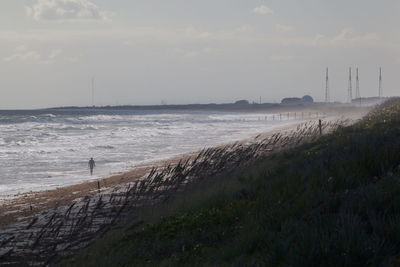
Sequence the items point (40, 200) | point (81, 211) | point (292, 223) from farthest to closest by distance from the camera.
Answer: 1. point (40, 200)
2. point (81, 211)
3. point (292, 223)

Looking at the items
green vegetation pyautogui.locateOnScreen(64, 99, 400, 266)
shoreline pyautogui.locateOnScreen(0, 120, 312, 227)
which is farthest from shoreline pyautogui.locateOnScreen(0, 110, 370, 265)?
green vegetation pyautogui.locateOnScreen(64, 99, 400, 266)

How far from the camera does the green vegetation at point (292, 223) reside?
16.4 ft

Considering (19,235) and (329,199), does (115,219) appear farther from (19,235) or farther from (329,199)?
(329,199)

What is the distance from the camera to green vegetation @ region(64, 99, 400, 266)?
501cm

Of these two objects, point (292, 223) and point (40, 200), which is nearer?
point (292, 223)

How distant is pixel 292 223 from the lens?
587 cm

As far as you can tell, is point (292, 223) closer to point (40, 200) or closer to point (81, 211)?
point (81, 211)

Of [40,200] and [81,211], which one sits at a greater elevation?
[81,211]

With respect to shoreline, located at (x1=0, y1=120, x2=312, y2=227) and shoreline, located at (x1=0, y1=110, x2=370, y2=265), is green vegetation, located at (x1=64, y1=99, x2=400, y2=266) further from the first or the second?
shoreline, located at (x1=0, y1=120, x2=312, y2=227)

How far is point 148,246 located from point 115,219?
8.13ft

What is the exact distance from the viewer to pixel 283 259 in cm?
508

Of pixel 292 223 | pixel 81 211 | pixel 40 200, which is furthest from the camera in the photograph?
pixel 40 200

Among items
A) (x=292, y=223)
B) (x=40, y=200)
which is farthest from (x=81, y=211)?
(x=292, y=223)

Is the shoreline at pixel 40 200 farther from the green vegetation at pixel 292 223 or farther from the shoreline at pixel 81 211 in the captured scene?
the green vegetation at pixel 292 223
